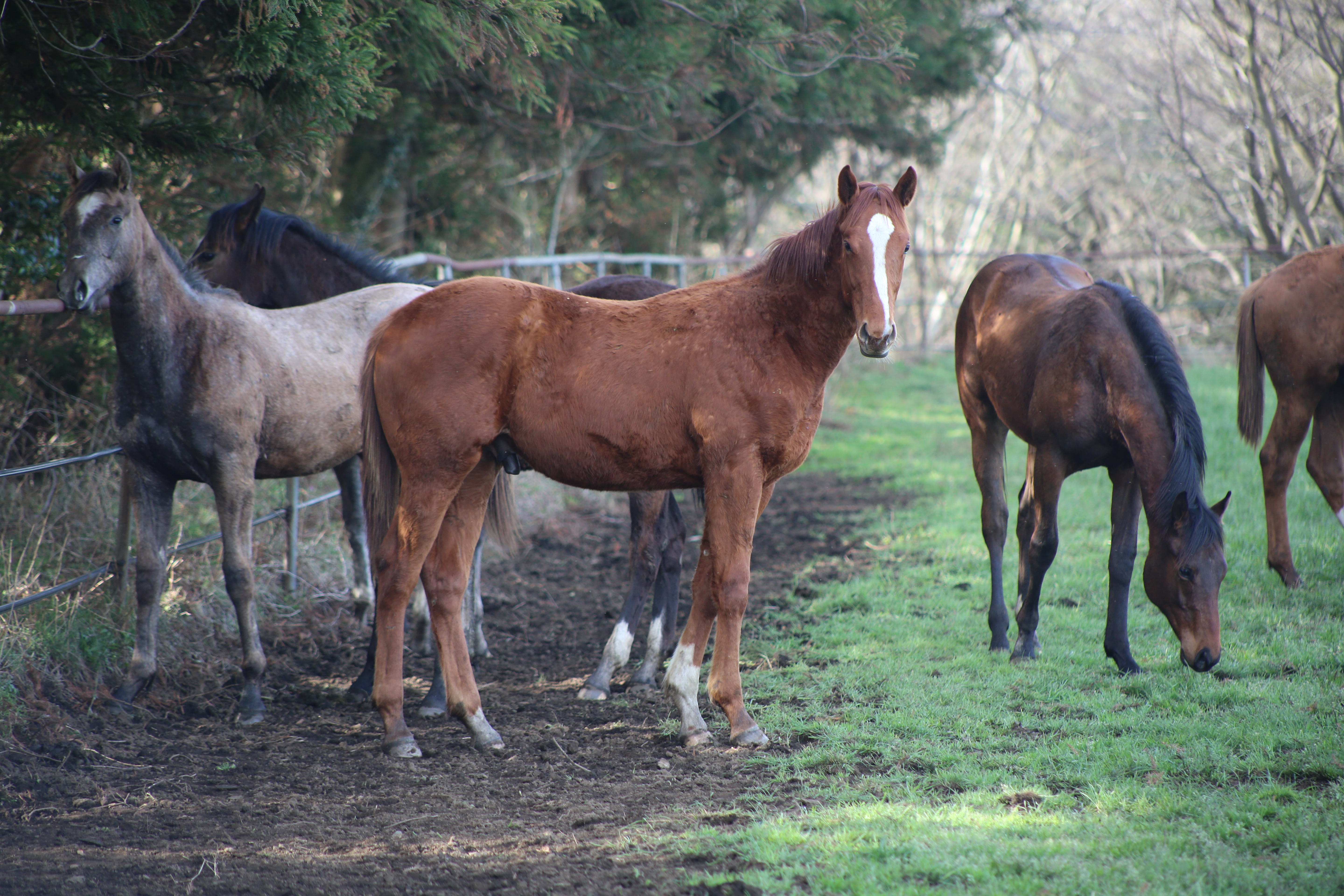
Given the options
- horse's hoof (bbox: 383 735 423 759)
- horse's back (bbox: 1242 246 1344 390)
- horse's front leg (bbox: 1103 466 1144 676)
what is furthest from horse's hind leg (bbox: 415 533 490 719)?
horse's back (bbox: 1242 246 1344 390)

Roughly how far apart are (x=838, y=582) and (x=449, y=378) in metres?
3.39

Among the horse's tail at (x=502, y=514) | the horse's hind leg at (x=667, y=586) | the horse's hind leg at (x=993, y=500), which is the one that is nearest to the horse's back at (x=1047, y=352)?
the horse's hind leg at (x=993, y=500)

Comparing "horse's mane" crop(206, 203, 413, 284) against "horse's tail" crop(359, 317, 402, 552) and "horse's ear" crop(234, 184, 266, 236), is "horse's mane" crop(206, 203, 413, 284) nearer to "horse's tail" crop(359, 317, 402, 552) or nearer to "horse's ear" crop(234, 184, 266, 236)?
"horse's ear" crop(234, 184, 266, 236)

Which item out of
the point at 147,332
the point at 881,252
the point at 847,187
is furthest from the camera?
the point at 147,332

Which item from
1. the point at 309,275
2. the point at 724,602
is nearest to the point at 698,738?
the point at 724,602


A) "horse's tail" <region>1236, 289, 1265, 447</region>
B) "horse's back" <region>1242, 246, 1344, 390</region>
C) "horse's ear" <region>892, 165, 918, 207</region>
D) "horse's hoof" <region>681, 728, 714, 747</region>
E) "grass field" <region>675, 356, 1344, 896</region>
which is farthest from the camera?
"horse's tail" <region>1236, 289, 1265, 447</region>

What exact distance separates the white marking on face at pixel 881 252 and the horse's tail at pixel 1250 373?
362 centimetres

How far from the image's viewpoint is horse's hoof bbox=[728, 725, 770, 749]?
3.76m

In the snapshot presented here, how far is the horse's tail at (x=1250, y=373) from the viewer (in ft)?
19.6

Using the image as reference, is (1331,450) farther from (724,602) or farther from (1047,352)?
(724,602)

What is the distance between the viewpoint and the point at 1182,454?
4121 millimetres

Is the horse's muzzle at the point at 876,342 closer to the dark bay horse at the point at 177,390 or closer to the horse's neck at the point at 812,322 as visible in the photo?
the horse's neck at the point at 812,322

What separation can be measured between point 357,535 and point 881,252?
3571mm

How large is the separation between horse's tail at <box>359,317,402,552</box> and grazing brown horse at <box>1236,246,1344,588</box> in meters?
5.00
